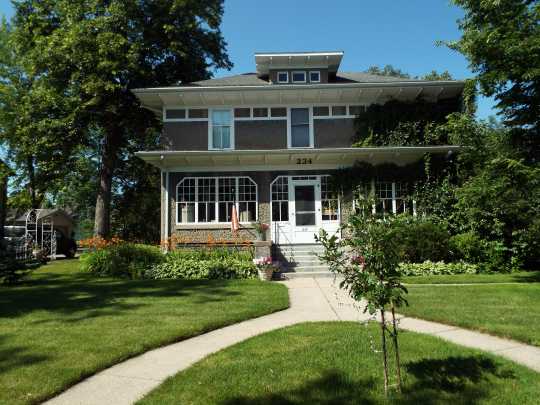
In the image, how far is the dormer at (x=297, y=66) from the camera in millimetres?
17844

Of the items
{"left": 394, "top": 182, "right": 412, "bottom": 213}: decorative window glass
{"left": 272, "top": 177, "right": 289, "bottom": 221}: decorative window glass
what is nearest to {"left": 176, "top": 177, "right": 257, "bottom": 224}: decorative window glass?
{"left": 272, "top": 177, "right": 289, "bottom": 221}: decorative window glass

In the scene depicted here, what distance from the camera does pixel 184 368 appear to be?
4648 millimetres

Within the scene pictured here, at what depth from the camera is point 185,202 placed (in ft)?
54.9

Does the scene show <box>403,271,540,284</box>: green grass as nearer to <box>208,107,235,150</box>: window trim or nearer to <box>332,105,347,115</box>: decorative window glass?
<box>332,105,347,115</box>: decorative window glass

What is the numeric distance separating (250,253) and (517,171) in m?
8.67

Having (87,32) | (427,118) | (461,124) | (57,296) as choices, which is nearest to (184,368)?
(57,296)

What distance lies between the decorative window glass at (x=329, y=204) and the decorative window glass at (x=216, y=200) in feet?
9.59

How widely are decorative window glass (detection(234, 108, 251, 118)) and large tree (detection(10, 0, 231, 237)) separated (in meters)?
6.29

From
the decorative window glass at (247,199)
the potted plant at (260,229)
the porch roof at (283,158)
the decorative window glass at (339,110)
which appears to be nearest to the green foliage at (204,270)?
the potted plant at (260,229)

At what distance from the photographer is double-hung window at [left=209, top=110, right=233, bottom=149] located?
17.7m

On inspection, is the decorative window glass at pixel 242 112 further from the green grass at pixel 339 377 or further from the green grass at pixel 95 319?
the green grass at pixel 339 377

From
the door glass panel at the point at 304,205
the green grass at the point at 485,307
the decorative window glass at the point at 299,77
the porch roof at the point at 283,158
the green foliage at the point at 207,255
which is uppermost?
the decorative window glass at the point at 299,77

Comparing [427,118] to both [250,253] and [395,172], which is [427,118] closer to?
[395,172]

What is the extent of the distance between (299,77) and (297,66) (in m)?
0.51
